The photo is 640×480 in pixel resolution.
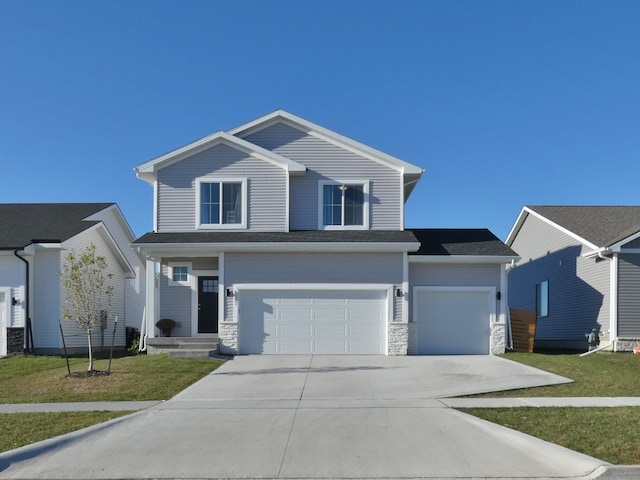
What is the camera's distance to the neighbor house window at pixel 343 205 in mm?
18844

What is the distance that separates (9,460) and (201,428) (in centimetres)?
255

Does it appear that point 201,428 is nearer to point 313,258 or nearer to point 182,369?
point 182,369

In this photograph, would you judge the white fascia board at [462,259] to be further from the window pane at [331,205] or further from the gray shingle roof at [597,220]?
the gray shingle roof at [597,220]

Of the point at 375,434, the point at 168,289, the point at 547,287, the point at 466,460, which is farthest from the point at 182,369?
the point at 547,287

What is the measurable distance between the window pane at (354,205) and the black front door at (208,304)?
4.92 metres

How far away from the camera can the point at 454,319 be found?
59.7 ft

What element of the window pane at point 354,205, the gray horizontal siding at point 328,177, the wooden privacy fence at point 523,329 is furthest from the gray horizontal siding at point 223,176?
the wooden privacy fence at point 523,329

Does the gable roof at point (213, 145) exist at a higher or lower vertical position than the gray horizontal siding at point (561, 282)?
higher

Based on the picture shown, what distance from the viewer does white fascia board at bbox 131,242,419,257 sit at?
56.5 ft

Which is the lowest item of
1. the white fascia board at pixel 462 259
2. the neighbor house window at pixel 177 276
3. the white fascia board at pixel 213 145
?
the neighbor house window at pixel 177 276

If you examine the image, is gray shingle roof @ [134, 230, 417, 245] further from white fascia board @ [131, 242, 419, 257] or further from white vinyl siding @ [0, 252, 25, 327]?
white vinyl siding @ [0, 252, 25, 327]

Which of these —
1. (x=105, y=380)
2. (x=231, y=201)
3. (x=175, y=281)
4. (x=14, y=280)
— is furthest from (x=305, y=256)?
(x=14, y=280)

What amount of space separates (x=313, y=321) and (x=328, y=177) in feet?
16.3

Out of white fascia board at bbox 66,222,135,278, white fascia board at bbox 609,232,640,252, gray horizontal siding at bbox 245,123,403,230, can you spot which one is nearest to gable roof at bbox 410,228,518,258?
gray horizontal siding at bbox 245,123,403,230
